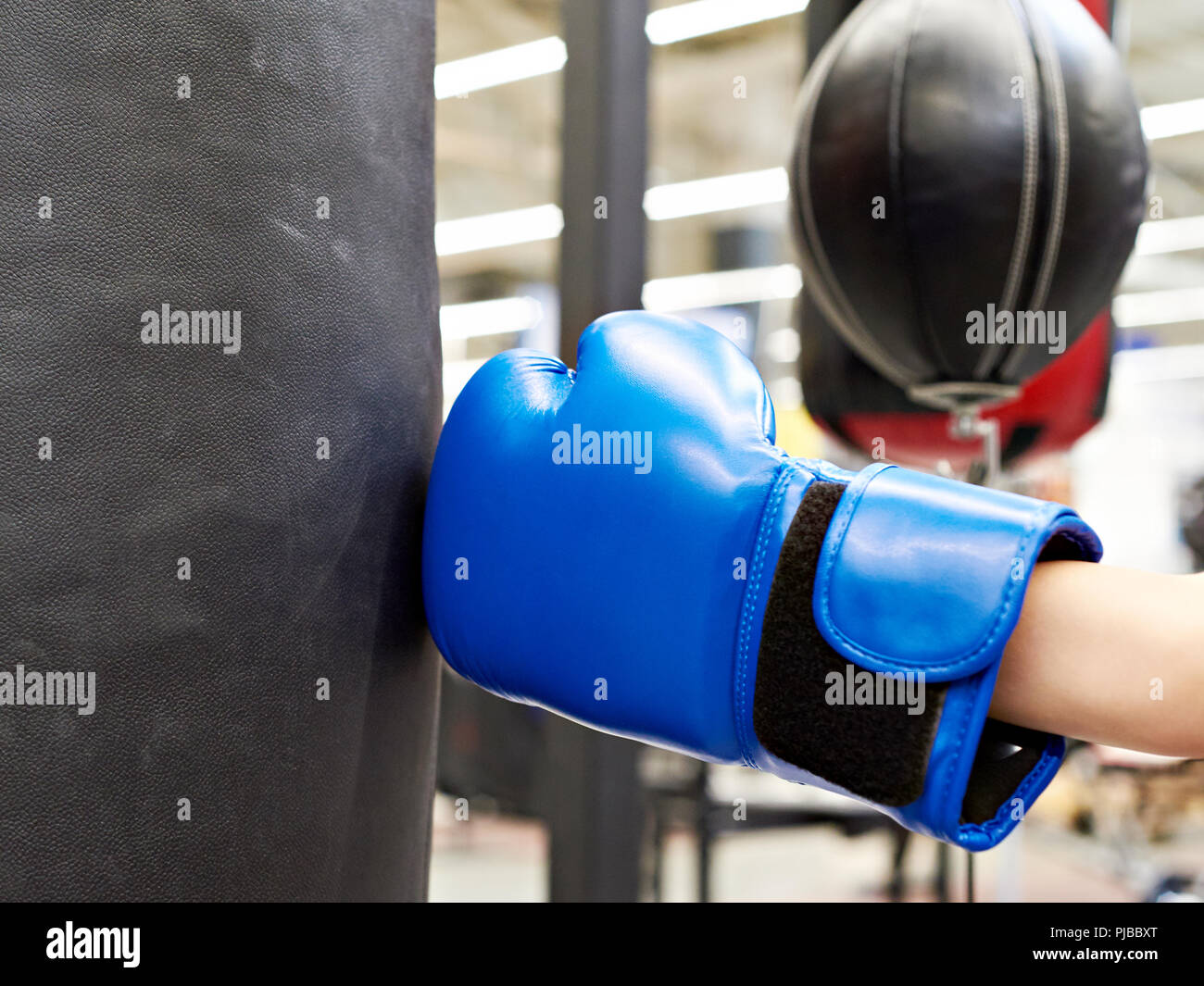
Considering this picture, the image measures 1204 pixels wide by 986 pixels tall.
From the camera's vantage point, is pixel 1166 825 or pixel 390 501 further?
pixel 1166 825

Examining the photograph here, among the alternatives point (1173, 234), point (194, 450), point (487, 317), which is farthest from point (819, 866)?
point (487, 317)

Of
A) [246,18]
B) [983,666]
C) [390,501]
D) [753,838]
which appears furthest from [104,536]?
[753,838]

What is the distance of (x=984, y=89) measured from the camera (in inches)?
43.2

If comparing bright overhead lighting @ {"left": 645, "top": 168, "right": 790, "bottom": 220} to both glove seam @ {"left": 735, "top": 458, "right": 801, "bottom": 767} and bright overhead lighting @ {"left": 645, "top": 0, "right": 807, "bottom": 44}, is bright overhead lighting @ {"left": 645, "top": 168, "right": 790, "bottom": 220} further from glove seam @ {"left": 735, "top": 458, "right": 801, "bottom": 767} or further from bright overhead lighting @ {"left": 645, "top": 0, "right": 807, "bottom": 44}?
glove seam @ {"left": 735, "top": 458, "right": 801, "bottom": 767}

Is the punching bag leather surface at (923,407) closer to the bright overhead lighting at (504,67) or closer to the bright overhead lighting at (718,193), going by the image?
the bright overhead lighting at (504,67)

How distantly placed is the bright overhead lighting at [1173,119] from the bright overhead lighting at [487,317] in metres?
4.20

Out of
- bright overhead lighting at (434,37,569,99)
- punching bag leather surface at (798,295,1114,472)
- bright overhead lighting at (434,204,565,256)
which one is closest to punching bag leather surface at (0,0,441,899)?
punching bag leather surface at (798,295,1114,472)

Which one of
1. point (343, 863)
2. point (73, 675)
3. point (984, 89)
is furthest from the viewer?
point (984, 89)

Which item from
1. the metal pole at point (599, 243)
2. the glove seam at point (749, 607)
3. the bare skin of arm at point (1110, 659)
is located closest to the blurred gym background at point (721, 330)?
the metal pole at point (599, 243)

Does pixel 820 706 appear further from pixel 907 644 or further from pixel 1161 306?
pixel 1161 306

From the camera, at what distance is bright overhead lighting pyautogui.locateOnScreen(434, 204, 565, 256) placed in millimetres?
6504

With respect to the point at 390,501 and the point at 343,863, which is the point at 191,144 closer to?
the point at 390,501

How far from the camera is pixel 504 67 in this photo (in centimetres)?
Result: 432

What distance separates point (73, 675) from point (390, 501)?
201 millimetres
